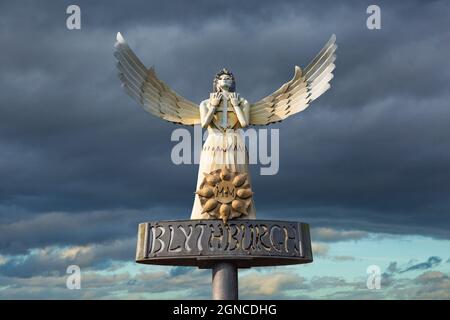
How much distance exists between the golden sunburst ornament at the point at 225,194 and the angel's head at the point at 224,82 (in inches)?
115

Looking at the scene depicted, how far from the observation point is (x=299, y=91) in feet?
113

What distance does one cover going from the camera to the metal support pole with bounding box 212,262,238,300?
31625mm

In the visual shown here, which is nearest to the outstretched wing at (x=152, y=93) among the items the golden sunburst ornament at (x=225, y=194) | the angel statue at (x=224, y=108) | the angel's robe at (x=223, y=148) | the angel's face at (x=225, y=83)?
the angel statue at (x=224, y=108)

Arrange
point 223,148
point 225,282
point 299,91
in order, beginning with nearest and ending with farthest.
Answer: point 225,282 → point 223,148 → point 299,91

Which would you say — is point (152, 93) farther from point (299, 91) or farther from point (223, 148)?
point (299, 91)

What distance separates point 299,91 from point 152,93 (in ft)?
16.3

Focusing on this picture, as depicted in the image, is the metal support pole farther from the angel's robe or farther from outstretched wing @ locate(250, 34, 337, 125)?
outstretched wing @ locate(250, 34, 337, 125)

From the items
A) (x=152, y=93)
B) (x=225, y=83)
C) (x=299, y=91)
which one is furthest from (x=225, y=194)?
(x=299, y=91)

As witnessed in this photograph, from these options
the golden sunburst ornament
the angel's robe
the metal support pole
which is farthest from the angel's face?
the metal support pole
